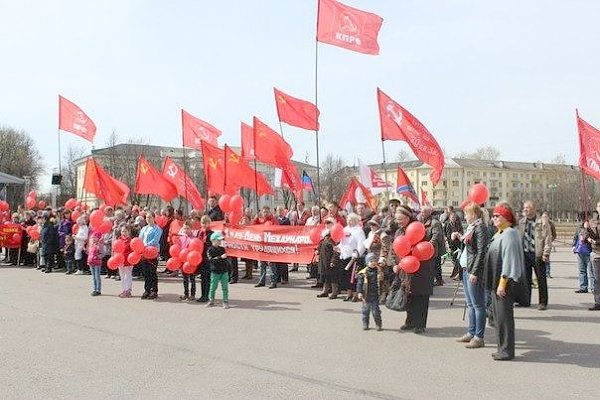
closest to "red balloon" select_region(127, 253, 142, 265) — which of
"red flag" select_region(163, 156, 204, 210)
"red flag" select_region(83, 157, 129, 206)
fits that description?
"red flag" select_region(163, 156, 204, 210)

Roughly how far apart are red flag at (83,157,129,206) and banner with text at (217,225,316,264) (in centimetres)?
515

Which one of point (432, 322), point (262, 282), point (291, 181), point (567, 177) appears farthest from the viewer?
point (567, 177)

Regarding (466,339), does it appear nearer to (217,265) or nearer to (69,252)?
(217,265)

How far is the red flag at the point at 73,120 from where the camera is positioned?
68.6 feet

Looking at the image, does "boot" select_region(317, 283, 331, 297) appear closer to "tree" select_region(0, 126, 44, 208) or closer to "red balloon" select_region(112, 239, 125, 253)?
"red balloon" select_region(112, 239, 125, 253)

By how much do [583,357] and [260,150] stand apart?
11374mm

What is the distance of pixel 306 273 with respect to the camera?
17594 mm

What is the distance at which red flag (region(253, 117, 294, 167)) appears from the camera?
55.8 feet

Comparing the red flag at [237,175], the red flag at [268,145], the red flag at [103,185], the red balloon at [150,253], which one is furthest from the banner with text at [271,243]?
the red flag at [103,185]

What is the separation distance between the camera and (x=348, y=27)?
1622cm

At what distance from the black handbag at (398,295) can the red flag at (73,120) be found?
594 inches

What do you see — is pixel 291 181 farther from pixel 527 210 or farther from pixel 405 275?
pixel 405 275

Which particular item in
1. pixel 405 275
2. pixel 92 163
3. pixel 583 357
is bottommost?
pixel 583 357

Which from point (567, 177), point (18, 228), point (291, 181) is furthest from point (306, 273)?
point (567, 177)
